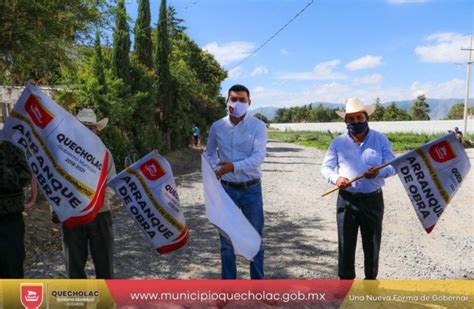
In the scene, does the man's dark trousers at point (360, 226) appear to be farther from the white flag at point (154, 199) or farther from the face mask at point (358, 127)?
the white flag at point (154, 199)

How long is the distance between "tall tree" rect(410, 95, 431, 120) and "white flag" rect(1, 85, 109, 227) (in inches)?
5135

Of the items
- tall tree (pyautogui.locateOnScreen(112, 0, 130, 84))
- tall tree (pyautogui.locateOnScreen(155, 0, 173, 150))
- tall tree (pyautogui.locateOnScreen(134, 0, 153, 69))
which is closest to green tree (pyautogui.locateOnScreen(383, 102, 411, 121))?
tall tree (pyautogui.locateOnScreen(155, 0, 173, 150))

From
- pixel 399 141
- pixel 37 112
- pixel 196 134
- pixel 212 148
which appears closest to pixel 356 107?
pixel 212 148

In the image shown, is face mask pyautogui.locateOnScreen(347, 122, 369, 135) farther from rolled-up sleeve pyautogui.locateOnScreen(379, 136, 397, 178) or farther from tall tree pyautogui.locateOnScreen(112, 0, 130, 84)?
tall tree pyautogui.locateOnScreen(112, 0, 130, 84)

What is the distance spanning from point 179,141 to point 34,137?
80.2 feet

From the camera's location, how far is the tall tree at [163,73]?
24.7m

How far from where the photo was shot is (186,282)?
10.5ft

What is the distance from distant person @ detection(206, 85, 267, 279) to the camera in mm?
4238

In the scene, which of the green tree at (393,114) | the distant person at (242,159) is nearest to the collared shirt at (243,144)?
the distant person at (242,159)

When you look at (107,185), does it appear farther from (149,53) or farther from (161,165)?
(149,53)

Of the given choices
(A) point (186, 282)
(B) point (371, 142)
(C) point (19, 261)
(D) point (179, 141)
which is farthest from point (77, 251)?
(D) point (179, 141)

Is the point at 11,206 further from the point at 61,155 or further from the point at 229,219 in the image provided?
the point at 229,219

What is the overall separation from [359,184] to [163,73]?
22114 millimetres

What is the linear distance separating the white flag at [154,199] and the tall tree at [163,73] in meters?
21.5
